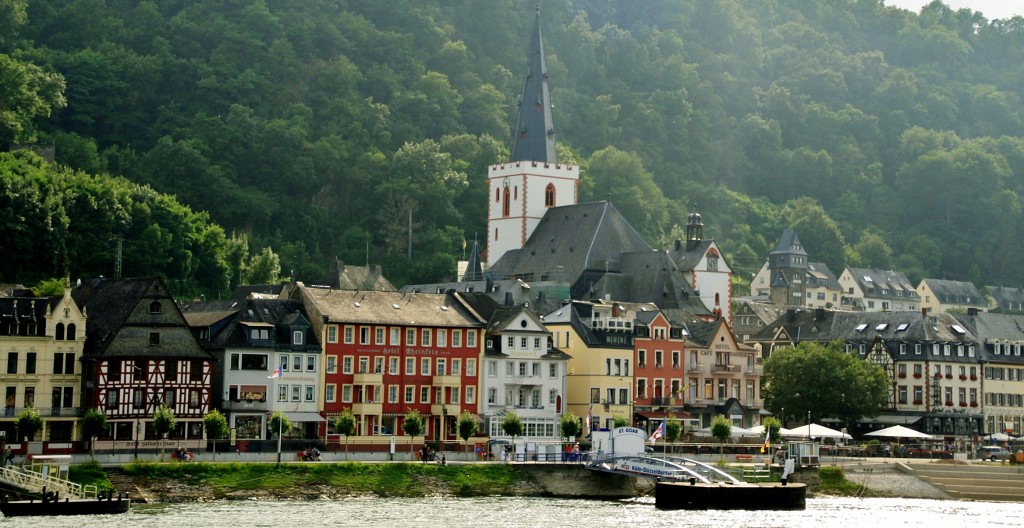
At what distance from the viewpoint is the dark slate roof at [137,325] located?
88062 millimetres

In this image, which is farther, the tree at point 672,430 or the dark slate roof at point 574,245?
the dark slate roof at point 574,245

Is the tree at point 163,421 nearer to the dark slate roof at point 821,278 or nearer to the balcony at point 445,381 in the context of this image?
the balcony at point 445,381

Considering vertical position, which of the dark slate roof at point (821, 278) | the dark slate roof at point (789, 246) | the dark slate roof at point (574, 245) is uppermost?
the dark slate roof at point (789, 246)

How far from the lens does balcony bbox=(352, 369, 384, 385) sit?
96125mm

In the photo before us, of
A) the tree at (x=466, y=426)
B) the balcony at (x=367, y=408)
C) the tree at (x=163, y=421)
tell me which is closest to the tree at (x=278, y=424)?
the tree at (x=163, y=421)

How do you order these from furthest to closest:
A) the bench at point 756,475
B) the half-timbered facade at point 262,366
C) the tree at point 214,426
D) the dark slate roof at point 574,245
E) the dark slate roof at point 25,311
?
the dark slate roof at point 574,245 < the half-timbered facade at point 262,366 < the dark slate roof at point 25,311 < the tree at point 214,426 < the bench at point 756,475

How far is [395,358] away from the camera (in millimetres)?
98000

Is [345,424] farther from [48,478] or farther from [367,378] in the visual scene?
[48,478]

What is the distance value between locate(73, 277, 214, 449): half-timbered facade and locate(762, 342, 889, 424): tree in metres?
39.1

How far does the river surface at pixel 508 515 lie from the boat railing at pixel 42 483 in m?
2.09

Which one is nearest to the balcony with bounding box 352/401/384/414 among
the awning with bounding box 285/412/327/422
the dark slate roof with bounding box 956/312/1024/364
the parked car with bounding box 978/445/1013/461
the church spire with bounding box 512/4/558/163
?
the awning with bounding box 285/412/327/422

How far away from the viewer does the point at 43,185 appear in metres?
123

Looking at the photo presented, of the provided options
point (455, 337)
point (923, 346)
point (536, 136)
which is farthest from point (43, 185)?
point (923, 346)

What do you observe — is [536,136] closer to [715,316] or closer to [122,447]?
[715,316]
